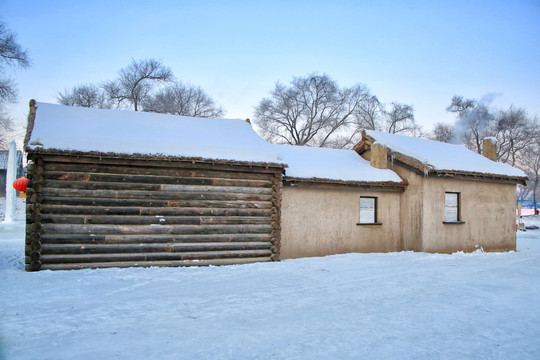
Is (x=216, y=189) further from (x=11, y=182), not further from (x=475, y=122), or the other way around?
(x=475, y=122)

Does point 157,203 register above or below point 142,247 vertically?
above

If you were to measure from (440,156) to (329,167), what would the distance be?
18.4ft

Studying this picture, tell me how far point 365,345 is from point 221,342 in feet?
6.29

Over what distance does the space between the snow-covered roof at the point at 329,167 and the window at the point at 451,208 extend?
2144mm

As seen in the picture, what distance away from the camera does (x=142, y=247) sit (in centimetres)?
1139

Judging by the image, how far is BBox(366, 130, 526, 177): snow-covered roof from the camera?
54.1ft

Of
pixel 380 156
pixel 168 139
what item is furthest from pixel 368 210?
pixel 168 139

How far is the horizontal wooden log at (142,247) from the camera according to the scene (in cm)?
1066

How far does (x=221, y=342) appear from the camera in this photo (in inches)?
220

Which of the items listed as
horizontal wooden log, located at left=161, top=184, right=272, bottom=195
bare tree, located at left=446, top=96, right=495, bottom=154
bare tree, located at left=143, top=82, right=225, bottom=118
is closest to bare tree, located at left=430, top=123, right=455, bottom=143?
bare tree, located at left=446, top=96, right=495, bottom=154

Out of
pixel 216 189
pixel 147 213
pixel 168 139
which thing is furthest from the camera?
pixel 168 139

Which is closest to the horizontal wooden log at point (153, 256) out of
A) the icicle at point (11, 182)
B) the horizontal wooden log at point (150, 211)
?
the horizontal wooden log at point (150, 211)

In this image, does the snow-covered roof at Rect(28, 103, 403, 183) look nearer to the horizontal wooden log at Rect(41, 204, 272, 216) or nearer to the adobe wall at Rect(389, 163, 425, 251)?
the adobe wall at Rect(389, 163, 425, 251)

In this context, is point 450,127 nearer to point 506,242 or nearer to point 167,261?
point 506,242
